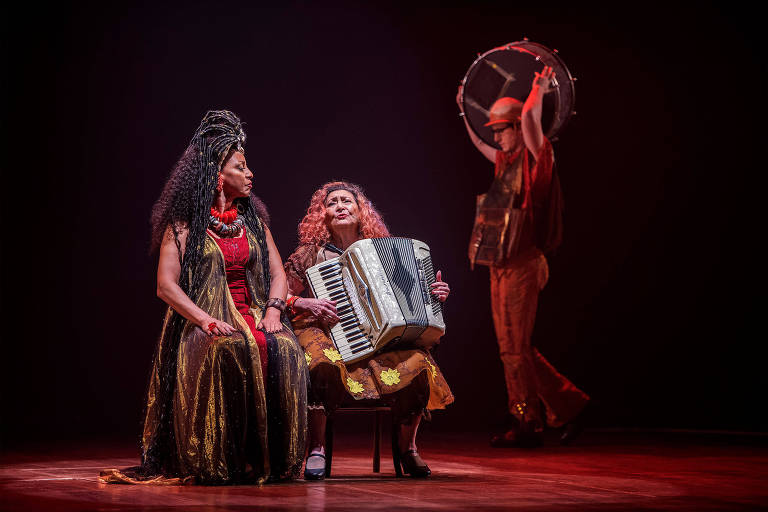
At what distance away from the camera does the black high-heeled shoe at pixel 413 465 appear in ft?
12.1

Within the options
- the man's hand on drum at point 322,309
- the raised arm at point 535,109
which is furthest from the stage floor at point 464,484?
the raised arm at point 535,109

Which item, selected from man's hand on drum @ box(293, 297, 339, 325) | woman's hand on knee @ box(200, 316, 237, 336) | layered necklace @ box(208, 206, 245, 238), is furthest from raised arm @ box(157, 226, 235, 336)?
man's hand on drum @ box(293, 297, 339, 325)

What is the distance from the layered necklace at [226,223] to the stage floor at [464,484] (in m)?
1.01

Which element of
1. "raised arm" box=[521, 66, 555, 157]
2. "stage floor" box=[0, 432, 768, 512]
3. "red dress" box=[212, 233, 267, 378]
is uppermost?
"raised arm" box=[521, 66, 555, 157]

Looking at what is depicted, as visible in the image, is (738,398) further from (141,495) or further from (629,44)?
(141,495)

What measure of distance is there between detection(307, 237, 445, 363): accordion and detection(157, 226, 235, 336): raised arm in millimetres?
506

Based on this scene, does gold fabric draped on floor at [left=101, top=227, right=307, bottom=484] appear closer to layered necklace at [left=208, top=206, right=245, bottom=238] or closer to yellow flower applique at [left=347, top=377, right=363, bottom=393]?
layered necklace at [left=208, top=206, right=245, bottom=238]

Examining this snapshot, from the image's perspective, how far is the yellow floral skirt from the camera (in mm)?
3639

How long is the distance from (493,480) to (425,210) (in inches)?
117

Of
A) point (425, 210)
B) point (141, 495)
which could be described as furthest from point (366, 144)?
point (141, 495)

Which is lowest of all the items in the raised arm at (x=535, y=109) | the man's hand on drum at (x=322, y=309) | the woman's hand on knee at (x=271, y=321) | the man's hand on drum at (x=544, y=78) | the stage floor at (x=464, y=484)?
the stage floor at (x=464, y=484)

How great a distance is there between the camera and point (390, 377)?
365cm

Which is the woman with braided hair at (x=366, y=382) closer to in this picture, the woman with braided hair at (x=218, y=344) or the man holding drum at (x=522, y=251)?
the woman with braided hair at (x=218, y=344)

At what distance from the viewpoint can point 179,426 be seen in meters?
3.32
